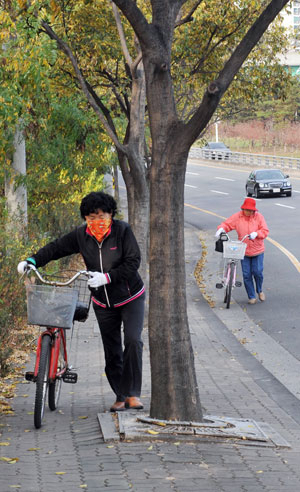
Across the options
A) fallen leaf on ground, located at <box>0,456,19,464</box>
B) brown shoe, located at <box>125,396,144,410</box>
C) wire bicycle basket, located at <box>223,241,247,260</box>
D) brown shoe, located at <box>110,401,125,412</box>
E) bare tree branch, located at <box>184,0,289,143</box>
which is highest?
bare tree branch, located at <box>184,0,289,143</box>

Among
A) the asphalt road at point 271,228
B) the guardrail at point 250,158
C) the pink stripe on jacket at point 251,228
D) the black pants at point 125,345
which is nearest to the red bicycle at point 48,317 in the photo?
the black pants at point 125,345

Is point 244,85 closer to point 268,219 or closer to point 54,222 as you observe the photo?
point 54,222

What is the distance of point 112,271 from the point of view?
6.54 metres

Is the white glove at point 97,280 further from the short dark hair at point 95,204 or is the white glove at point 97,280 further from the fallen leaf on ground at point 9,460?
the fallen leaf on ground at point 9,460

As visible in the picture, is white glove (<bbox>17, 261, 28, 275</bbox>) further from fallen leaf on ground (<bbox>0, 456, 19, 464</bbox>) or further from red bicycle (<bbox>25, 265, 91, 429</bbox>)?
fallen leaf on ground (<bbox>0, 456, 19, 464</bbox>)

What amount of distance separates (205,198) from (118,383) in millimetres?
36053

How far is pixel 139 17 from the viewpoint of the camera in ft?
21.2

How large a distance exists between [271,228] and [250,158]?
1463 inches

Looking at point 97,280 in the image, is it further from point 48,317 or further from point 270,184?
point 270,184

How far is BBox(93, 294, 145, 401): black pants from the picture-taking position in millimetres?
6840

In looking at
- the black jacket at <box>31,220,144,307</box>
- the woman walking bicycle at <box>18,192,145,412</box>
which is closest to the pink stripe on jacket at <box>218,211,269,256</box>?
the woman walking bicycle at <box>18,192,145,412</box>

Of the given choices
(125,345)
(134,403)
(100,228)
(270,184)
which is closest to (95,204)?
(100,228)

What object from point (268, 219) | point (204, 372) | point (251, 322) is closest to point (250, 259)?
point (251, 322)

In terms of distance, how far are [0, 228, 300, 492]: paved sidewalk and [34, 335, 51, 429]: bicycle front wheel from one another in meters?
0.12
